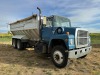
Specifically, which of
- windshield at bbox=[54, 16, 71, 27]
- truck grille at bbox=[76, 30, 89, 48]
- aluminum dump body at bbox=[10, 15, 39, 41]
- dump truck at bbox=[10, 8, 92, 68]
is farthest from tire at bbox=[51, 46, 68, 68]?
aluminum dump body at bbox=[10, 15, 39, 41]

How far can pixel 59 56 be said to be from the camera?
333 inches

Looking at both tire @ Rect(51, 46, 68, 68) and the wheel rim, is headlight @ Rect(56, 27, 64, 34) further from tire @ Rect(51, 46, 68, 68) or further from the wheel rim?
the wheel rim

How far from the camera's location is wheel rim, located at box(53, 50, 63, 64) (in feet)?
27.5

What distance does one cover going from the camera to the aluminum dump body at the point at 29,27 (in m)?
11.3

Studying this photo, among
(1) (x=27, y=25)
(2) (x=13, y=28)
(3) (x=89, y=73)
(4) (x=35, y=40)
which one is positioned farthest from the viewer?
(2) (x=13, y=28)

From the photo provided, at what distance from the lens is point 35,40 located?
475 inches

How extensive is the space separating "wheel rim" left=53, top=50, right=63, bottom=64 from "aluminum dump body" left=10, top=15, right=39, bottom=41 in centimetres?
293

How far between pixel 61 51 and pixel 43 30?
250 centimetres

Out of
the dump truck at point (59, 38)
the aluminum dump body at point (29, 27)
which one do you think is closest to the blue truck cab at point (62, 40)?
the dump truck at point (59, 38)

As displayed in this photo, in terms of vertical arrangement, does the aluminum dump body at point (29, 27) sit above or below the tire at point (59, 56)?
above

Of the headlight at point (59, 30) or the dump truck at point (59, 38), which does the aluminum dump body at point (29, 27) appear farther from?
the headlight at point (59, 30)

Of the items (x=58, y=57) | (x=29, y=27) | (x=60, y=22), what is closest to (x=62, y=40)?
(x=58, y=57)

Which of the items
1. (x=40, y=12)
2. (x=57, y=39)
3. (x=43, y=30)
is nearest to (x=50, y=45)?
(x=57, y=39)

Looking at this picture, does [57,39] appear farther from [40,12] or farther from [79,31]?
[40,12]
